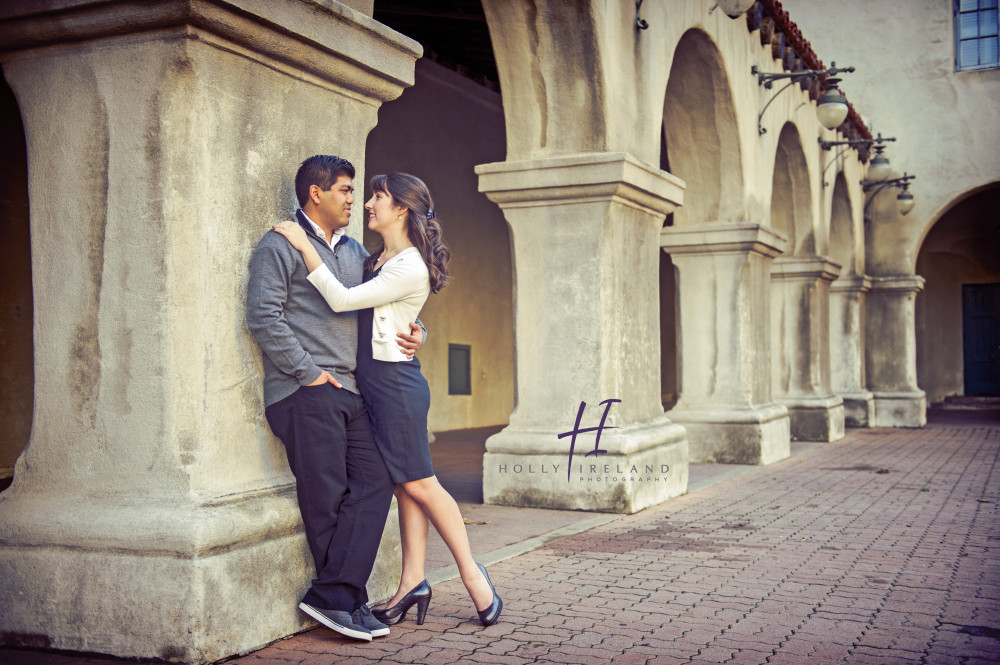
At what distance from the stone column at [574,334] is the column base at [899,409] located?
11.6 metres

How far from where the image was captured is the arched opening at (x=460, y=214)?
1337 centimetres

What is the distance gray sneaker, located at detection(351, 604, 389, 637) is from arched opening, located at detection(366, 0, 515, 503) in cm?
796

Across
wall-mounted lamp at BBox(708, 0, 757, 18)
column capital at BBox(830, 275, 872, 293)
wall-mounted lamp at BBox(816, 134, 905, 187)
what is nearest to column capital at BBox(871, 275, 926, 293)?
column capital at BBox(830, 275, 872, 293)

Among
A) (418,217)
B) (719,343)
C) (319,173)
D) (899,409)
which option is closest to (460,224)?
(719,343)

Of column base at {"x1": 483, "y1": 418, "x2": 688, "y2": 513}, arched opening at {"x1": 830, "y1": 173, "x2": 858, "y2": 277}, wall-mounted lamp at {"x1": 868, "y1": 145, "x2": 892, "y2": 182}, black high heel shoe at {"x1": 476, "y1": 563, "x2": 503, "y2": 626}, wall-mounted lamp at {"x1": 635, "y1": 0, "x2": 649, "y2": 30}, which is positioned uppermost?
wall-mounted lamp at {"x1": 868, "y1": 145, "x2": 892, "y2": 182}

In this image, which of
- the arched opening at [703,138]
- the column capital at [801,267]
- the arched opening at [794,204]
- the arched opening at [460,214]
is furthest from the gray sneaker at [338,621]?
the arched opening at [794,204]

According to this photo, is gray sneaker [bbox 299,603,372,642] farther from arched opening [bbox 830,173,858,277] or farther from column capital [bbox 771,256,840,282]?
arched opening [bbox 830,173,858,277]

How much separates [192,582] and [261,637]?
406 mm

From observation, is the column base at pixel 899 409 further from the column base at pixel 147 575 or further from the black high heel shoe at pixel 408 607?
the column base at pixel 147 575

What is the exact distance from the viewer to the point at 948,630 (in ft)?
13.7

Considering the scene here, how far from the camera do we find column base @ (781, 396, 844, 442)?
14.1 metres

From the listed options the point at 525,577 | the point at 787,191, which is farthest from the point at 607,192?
the point at 787,191

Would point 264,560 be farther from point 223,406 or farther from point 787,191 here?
point 787,191

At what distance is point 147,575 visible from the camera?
11.6 feet
